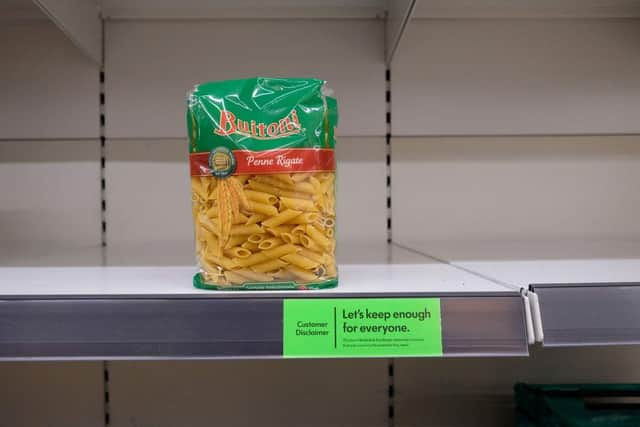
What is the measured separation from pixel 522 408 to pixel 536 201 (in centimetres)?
55

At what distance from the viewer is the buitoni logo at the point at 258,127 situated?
70 cm

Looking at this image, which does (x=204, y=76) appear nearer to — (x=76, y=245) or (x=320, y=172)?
(x=76, y=245)

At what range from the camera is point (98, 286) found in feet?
2.41

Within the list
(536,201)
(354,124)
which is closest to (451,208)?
(536,201)

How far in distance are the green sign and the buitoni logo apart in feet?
0.70

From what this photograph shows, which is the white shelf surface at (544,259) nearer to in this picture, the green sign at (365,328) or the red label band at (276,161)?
the green sign at (365,328)

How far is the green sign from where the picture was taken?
2.18ft

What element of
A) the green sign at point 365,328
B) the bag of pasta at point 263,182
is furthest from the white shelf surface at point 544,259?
the bag of pasta at point 263,182

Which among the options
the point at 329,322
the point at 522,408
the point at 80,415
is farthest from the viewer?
the point at 80,415

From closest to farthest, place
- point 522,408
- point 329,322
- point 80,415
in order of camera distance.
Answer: point 329,322 → point 522,408 → point 80,415

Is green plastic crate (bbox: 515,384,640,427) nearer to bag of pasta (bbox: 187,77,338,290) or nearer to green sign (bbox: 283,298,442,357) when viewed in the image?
green sign (bbox: 283,298,442,357)

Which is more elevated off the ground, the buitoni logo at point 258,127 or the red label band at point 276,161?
the buitoni logo at point 258,127

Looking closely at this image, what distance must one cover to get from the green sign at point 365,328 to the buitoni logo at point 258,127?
21 centimetres

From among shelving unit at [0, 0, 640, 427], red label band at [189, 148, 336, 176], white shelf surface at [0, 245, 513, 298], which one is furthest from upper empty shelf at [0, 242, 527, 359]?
shelving unit at [0, 0, 640, 427]
